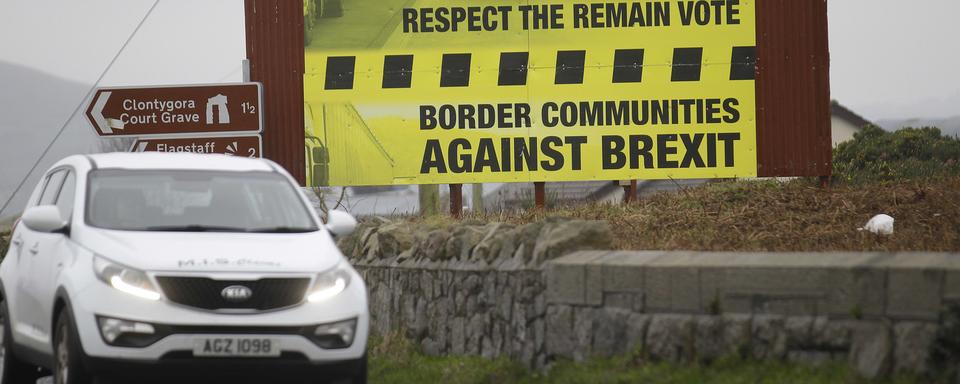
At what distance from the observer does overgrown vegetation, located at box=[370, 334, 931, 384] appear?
346 inches

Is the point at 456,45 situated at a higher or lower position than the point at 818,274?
higher

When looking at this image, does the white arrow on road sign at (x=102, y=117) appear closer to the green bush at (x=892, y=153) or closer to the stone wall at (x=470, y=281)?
the stone wall at (x=470, y=281)

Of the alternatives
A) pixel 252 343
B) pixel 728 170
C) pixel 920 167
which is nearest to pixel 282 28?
pixel 728 170

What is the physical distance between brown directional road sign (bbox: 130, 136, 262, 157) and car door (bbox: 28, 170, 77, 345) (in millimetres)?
9007

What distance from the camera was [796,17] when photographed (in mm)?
20609

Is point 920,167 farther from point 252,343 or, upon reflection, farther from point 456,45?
point 252,343


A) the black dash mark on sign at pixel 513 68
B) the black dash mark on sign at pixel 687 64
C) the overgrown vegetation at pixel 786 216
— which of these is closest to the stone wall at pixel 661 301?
the overgrown vegetation at pixel 786 216

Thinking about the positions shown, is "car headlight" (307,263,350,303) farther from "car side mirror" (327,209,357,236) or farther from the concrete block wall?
the concrete block wall

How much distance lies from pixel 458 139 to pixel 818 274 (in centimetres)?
1175

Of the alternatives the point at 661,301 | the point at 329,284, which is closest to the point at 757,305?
the point at 661,301

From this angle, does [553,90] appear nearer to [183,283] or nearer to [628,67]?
[628,67]

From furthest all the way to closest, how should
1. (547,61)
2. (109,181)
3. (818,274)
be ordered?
(547,61) → (109,181) → (818,274)

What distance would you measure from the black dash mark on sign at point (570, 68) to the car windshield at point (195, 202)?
945cm

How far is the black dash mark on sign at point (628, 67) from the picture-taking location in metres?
20.2
